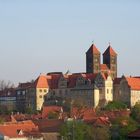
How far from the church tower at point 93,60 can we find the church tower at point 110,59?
1912mm

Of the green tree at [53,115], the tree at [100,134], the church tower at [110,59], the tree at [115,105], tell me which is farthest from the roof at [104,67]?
the tree at [100,134]

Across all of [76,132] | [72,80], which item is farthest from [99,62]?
[76,132]

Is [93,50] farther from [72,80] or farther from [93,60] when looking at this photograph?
[72,80]

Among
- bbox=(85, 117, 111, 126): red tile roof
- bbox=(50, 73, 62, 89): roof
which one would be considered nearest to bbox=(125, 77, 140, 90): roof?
bbox=(50, 73, 62, 89): roof

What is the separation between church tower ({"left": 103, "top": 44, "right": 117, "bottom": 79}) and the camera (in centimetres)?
10607

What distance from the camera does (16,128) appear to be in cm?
5894

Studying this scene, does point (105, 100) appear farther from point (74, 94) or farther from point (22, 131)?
point (22, 131)

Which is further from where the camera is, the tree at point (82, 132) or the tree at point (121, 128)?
the tree at point (82, 132)

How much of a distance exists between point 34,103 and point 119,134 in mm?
50711

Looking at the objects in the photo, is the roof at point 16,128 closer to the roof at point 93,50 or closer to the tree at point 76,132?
the tree at point 76,132

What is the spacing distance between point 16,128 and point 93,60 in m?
47.1

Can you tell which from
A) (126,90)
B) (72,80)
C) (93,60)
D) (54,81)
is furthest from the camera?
(93,60)

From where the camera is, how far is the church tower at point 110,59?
106m

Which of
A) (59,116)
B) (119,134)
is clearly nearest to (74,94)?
(59,116)
